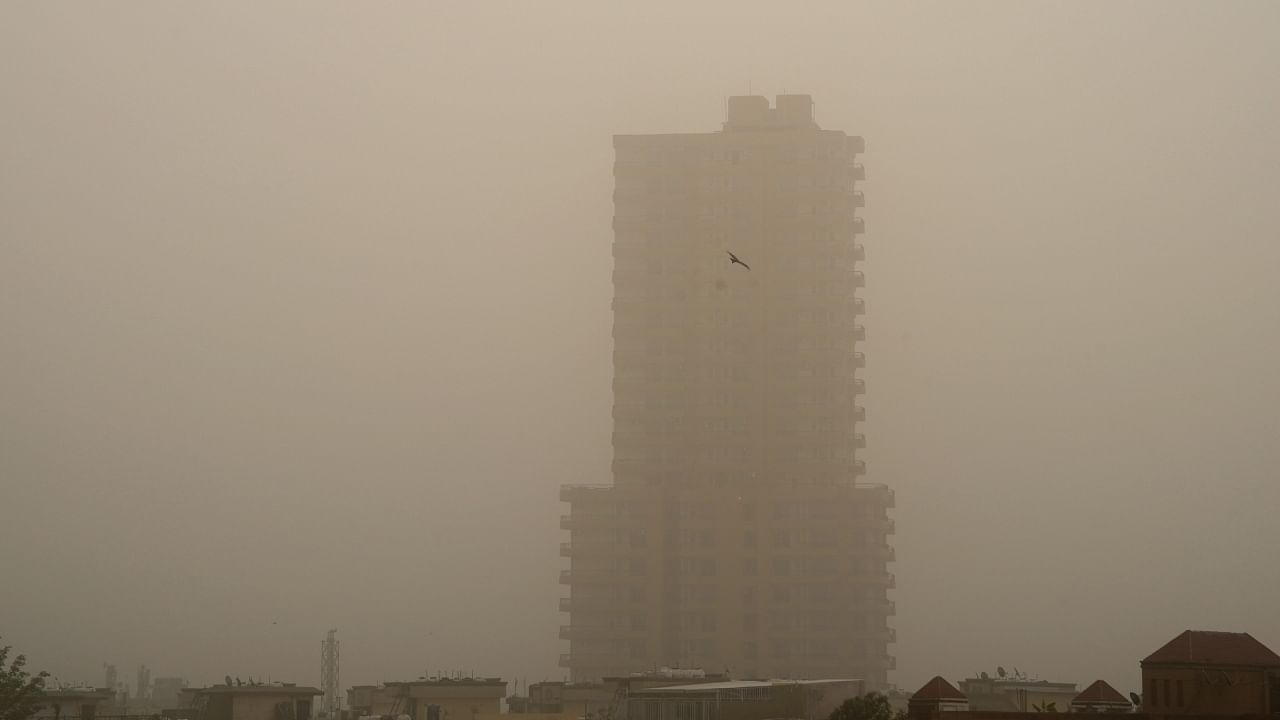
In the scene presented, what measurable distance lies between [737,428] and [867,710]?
313 ft

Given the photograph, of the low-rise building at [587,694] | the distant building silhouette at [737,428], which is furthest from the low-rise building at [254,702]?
the distant building silhouette at [737,428]

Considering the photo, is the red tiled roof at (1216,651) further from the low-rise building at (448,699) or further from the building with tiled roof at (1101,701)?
the low-rise building at (448,699)

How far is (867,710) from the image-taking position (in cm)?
7888

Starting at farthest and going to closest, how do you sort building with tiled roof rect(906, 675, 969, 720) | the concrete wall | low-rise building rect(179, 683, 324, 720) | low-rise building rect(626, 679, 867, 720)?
low-rise building rect(179, 683, 324, 720) → low-rise building rect(626, 679, 867, 720) → building with tiled roof rect(906, 675, 969, 720) → the concrete wall

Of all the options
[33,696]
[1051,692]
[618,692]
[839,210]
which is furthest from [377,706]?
[839,210]

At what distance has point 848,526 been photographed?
170625mm

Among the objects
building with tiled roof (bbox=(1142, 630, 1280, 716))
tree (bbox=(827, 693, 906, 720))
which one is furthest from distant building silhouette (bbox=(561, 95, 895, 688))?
building with tiled roof (bbox=(1142, 630, 1280, 716))

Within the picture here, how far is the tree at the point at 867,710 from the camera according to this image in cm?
7712

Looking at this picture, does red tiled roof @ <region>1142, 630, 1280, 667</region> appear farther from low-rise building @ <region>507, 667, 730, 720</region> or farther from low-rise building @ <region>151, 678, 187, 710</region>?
low-rise building @ <region>151, 678, 187, 710</region>

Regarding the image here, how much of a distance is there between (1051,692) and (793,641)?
5320 centimetres

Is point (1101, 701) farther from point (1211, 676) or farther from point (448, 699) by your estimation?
point (448, 699)

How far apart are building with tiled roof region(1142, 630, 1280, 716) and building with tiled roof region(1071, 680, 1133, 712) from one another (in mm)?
5130

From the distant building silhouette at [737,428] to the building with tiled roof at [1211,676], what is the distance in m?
95.4

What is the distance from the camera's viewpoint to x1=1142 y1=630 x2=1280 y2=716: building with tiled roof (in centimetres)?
6544
